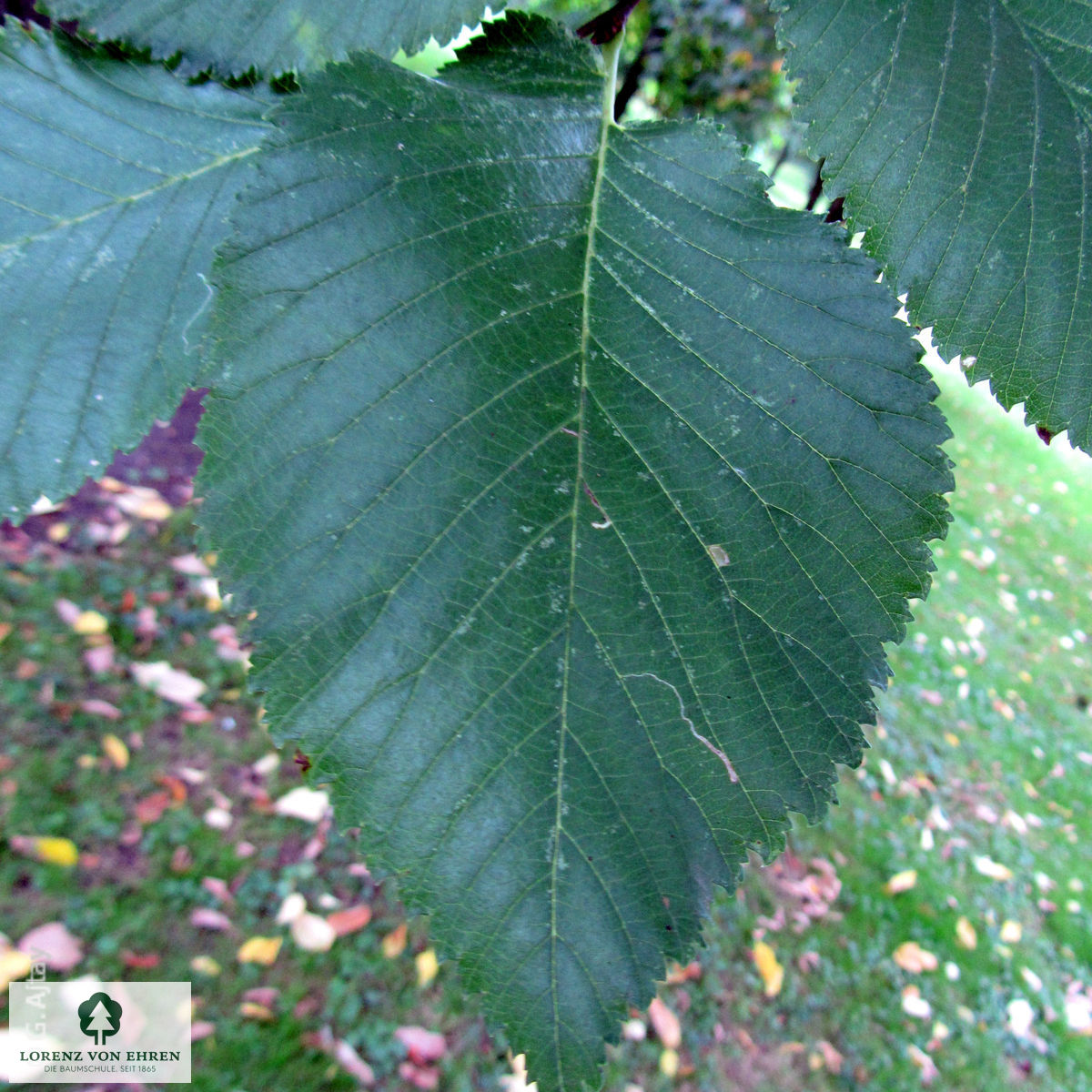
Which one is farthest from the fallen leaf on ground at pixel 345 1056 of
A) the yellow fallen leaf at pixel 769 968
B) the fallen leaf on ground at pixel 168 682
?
the yellow fallen leaf at pixel 769 968

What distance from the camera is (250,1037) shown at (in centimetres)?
210

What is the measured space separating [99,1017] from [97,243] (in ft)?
6.64

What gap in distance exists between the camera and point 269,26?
58cm

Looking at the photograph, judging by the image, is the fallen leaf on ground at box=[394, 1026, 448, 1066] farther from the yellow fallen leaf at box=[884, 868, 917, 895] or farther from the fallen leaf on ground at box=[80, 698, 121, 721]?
the yellow fallen leaf at box=[884, 868, 917, 895]

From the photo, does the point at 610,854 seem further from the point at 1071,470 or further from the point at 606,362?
the point at 1071,470

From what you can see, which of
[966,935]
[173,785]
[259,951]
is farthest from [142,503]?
[966,935]

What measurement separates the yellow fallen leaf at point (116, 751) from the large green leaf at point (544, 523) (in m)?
2.29

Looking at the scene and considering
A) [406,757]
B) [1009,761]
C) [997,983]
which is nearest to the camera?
[406,757]

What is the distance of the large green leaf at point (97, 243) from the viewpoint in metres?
0.62

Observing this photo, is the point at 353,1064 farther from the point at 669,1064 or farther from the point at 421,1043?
the point at 669,1064

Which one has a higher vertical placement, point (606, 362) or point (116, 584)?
point (606, 362)

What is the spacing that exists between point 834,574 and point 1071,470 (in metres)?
8.23

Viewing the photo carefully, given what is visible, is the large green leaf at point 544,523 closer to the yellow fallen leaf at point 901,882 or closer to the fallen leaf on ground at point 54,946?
the fallen leaf on ground at point 54,946

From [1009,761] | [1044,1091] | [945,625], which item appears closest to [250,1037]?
[1044,1091]
